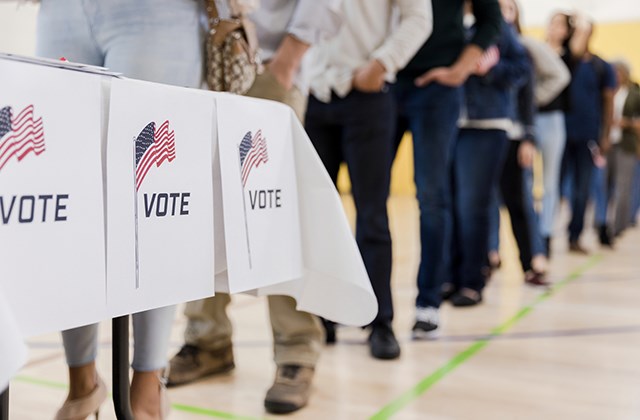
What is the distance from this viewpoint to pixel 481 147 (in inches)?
106

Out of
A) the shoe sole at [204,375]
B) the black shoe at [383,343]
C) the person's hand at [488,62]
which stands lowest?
the shoe sole at [204,375]

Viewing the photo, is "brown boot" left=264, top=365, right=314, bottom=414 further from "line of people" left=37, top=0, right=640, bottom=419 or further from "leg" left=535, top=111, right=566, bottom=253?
"leg" left=535, top=111, right=566, bottom=253

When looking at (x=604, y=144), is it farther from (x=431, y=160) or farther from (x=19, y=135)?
(x=19, y=135)

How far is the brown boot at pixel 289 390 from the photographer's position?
4.82 feet

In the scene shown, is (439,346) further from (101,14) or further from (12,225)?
(12,225)

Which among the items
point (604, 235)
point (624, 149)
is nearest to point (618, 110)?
point (624, 149)

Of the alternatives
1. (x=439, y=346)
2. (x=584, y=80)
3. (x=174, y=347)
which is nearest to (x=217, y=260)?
(x=174, y=347)

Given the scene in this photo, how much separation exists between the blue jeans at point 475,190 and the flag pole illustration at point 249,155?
5.84ft

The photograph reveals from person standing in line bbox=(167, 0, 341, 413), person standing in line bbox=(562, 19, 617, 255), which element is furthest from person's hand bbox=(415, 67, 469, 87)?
person standing in line bbox=(562, 19, 617, 255)

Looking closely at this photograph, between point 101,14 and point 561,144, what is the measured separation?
369cm

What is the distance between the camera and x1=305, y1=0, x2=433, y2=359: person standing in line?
6.14 feet

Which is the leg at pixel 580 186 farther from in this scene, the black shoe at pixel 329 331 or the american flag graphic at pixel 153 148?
the american flag graphic at pixel 153 148

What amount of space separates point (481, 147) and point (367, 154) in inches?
38.1

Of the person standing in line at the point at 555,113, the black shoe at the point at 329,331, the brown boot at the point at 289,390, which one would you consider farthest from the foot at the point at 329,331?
the person standing in line at the point at 555,113
